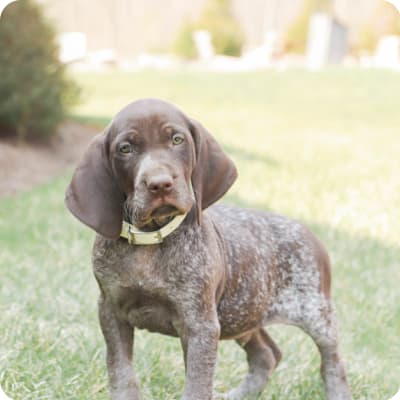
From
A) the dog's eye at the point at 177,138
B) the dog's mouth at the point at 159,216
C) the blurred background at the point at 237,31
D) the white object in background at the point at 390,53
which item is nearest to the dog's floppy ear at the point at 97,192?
the dog's mouth at the point at 159,216

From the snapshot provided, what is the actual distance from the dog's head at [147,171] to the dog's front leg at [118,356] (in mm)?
483

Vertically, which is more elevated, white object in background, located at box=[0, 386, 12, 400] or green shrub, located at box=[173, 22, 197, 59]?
white object in background, located at box=[0, 386, 12, 400]

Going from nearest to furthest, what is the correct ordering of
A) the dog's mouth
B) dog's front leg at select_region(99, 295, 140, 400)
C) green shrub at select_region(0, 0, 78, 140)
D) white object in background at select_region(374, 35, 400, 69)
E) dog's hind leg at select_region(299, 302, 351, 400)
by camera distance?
the dog's mouth
dog's front leg at select_region(99, 295, 140, 400)
dog's hind leg at select_region(299, 302, 351, 400)
green shrub at select_region(0, 0, 78, 140)
white object in background at select_region(374, 35, 400, 69)

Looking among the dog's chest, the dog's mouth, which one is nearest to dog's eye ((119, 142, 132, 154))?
the dog's mouth

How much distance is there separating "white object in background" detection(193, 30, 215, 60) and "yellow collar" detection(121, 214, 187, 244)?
2558 centimetres

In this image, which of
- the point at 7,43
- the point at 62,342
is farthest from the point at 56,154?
the point at 62,342

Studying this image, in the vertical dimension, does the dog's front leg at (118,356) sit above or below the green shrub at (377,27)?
above

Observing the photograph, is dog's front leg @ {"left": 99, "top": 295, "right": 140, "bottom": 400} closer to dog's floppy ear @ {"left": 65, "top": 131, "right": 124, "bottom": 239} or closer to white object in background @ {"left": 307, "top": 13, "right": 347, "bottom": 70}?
dog's floppy ear @ {"left": 65, "top": 131, "right": 124, "bottom": 239}

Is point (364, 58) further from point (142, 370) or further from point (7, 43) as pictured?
point (142, 370)

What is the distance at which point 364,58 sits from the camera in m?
31.0

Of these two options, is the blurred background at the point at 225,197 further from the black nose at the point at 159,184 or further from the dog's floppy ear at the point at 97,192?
the black nose at the point at 159,184

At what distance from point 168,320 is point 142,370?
1055 millimetres

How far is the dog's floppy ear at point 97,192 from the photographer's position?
318 cm

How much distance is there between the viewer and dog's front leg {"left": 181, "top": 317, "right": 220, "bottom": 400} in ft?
10.7
